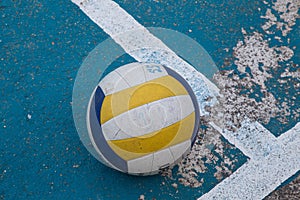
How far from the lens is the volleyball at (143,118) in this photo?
364cm

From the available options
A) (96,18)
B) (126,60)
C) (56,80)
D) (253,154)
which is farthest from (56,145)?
(253,154)

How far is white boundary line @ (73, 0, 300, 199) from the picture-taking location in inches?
177

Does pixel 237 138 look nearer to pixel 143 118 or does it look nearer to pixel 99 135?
pixel 143 118

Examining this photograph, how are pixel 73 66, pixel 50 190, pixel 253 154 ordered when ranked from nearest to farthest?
pixel 50 190 < pixel 253 154 < pixel 73 66

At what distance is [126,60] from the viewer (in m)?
5.07

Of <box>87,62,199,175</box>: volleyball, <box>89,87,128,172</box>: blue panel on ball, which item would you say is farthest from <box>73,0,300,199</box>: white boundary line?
<box>89,87,128,172</box>: blue panel on ball

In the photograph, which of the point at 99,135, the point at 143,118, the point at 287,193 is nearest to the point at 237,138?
the point at 287,193

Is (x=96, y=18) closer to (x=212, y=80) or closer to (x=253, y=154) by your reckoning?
(x=212, y=80)

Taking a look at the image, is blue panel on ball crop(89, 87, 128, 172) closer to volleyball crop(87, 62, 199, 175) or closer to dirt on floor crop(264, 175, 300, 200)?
volleyball crop(87, 62, 199, 175)

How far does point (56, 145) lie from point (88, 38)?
4.44 ft

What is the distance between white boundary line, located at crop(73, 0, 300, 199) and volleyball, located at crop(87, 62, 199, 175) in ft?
2.88

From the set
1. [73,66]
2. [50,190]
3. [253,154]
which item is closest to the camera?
[50,190]

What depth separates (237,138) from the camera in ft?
15.6

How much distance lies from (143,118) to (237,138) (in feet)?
4.97
